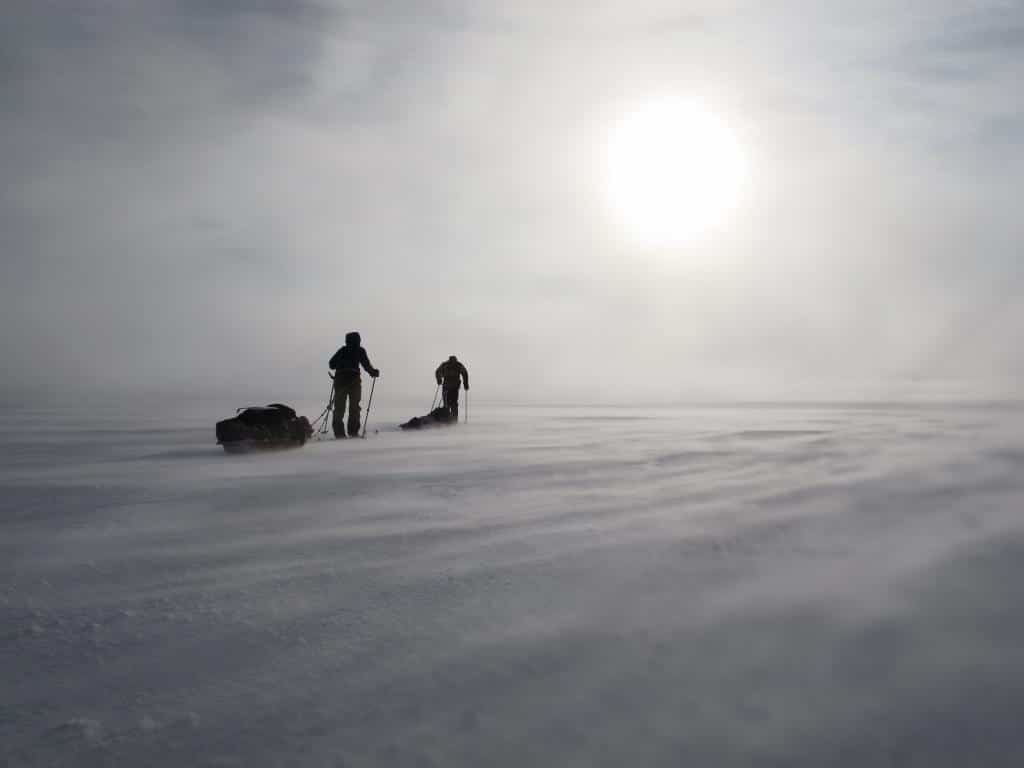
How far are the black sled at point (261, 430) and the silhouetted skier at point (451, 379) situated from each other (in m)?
7.33

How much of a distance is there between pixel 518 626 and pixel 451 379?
17.6 metres

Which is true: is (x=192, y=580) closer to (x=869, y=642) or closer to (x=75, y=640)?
(x=75, y=640)

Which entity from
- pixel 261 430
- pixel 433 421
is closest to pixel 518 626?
pixel 261 430

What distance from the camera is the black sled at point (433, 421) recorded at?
60.5 feet

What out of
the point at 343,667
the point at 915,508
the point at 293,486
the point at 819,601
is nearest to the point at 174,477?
the point at 293,486

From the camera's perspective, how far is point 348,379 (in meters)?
16.0

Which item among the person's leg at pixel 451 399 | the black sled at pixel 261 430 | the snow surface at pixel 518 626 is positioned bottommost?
the snow surface at pixel 518 626

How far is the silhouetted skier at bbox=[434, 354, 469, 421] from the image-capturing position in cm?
2048

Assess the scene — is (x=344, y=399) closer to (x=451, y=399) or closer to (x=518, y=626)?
(x=451, y=399)

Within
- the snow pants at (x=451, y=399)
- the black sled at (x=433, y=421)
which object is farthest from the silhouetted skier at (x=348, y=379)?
the snow pants at (x=451, y=399)

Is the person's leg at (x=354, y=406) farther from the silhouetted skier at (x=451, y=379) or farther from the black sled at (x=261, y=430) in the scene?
the silhouetted skier at (x=451, y=379)

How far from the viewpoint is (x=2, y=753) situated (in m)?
2.07

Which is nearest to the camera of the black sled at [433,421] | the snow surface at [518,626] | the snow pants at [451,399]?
the snow surface at [518,626]

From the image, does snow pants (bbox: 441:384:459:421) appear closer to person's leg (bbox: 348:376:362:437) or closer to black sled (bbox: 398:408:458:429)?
black sled (bbox: 398:408:458:429)
